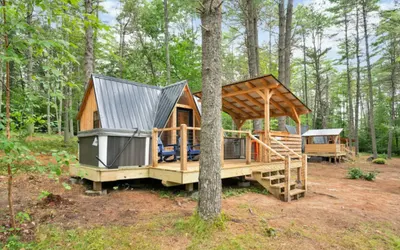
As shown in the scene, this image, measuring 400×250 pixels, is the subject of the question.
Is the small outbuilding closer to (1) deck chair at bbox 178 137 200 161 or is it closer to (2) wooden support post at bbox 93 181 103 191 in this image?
(1) deck chair at bbox 178 137 200 161

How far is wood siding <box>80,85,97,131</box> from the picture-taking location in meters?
7.07

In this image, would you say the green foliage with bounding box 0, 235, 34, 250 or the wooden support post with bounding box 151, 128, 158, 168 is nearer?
the green foliage with bounding box 0, 235, 34, 250

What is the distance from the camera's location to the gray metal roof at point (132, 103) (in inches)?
254

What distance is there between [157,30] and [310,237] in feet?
54.4

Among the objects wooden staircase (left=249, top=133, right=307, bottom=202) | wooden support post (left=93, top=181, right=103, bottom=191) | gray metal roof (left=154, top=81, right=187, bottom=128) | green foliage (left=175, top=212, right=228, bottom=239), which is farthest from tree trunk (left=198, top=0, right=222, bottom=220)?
gray metal roof (left=154, top=81, right=187, bottom=128)

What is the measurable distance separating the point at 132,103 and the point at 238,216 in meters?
4.55

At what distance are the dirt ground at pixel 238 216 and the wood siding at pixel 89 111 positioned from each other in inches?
73.5

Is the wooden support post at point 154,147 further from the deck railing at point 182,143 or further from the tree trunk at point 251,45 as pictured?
the tree trunk at point 251,45

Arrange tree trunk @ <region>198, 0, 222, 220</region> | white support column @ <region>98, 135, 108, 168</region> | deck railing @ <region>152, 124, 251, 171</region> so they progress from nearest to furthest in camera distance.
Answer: tree trunk @ <region>198, 0, 222, 220</region>
deck railing @ <region>152, 124, 251, 171</region>
white support column @ <region>98, 135, 108, 168</region>

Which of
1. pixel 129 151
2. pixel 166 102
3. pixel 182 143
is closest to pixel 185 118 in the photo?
pixel 166 102

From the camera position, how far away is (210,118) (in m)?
3.65

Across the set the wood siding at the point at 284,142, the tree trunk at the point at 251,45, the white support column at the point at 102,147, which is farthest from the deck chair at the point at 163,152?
the tree trunk at the point at 251,45

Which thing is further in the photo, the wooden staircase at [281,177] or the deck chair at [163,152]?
the deck chair at [163,152]

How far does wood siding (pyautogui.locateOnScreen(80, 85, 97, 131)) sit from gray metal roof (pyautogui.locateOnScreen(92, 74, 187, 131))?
0.53 metres
